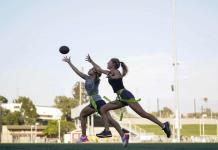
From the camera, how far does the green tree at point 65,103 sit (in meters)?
92.6

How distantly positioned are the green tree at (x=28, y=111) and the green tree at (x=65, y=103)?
16.1 ft

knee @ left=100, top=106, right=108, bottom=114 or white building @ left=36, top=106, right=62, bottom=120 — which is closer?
knee @ left=100, top=106, right=108, bottom=114

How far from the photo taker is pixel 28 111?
9238cm

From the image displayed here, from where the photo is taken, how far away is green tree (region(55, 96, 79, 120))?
9256 cm

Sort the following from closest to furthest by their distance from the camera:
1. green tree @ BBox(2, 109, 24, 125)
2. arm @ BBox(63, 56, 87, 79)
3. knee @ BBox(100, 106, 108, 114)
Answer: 1. knee @ BBox(100, 106, 108, 114)
2. arm @ BBox(63, 56, 87, 79)
3. green tree @ BBox(2, 109, 24, 125)

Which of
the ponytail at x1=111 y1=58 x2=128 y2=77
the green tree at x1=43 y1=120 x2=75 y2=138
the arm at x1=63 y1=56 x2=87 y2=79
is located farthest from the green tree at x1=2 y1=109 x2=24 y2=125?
the ponytail at x1=111 y1=58 x2=128 y2=77

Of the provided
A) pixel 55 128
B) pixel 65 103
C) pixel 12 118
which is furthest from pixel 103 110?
pixel 12 118

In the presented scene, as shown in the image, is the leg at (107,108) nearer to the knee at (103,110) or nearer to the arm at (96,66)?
the knee at (103,110)

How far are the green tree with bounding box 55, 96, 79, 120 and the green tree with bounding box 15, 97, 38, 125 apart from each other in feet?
16.1

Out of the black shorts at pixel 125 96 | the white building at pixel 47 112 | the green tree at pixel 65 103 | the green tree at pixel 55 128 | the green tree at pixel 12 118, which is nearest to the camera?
the black shorts at pixel 125 96

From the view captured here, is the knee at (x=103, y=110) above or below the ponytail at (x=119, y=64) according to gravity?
below

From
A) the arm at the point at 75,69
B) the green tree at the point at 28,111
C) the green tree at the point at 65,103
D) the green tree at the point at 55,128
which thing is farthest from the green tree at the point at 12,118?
the arm at the point at 75,69

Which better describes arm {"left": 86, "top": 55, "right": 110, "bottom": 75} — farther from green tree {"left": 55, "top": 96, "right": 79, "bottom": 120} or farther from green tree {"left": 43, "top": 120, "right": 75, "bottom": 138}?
green tree {"left": 55, "top": 96, "right": 79, "bottom": 120}

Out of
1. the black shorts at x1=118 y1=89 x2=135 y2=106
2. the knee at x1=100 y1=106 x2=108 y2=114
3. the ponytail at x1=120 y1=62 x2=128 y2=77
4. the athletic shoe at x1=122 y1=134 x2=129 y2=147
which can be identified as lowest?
the athletic shoe at x1=122 y1=134 x2=129 y2=147
